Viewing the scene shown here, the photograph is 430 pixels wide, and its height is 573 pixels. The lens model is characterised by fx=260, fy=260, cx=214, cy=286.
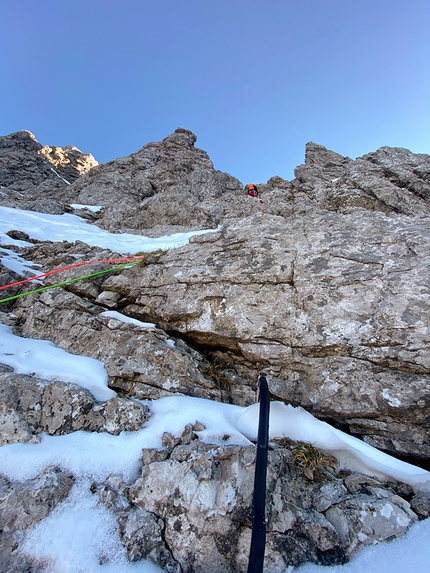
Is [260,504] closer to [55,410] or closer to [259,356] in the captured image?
[259,356]

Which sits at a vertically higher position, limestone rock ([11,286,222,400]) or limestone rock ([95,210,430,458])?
limestone rock ([95,210,430,458])

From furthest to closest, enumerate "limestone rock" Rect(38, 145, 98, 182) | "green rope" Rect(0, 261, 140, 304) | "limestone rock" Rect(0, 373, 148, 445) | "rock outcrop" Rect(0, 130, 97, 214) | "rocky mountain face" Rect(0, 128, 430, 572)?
"limestone rock" Rect(38, 145, 98, 182) < "rock outcrop" Rect(0, 130, 97, 214) < "green rope" Rect(0, 261, 140, 304) < "limestone rock" Rect(0, 373, 148, 445) < "rocky mountain face" Rect(0, 128, 430, 572)

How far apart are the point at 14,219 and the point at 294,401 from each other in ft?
48.1

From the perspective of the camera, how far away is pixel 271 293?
4957 mm

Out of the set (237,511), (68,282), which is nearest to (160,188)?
(68,282)

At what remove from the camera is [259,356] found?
453 cm

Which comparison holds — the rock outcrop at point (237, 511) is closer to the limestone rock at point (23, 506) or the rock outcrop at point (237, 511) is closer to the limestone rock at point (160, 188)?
the limestone rock at point (23, 506)

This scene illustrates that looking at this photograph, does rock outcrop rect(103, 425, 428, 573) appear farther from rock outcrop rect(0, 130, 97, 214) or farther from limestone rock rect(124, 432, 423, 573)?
rock outcrop rect(0, 130, 97, 214)

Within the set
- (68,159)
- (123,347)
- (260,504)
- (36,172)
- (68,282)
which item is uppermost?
(68,159)

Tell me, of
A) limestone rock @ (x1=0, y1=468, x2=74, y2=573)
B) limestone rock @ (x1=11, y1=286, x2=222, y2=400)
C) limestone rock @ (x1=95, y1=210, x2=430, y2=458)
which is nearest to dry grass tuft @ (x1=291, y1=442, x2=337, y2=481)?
limestone rock @ (x1=95, y1=210, x2=430, y2=458)

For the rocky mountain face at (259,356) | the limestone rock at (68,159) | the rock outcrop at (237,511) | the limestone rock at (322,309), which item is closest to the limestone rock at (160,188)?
the rocky mountain face at (259,356)

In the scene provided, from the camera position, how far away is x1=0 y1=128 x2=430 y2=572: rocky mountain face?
8.42 ft

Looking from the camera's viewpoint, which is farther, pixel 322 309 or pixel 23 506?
pixel 322 309

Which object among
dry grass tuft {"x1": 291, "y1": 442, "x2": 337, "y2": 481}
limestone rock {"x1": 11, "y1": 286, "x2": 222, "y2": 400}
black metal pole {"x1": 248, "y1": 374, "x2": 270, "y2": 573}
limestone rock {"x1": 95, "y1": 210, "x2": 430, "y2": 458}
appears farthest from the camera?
limestone rock {"x1": 11, "y1": 286, "x2": 222, "y2": 400}
